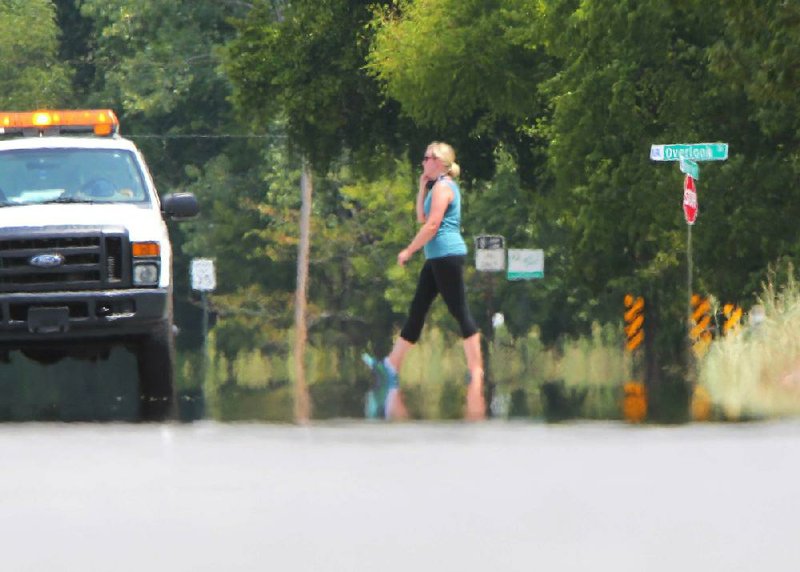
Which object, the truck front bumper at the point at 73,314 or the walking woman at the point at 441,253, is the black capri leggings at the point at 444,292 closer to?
the walking woman at the point at 441,253

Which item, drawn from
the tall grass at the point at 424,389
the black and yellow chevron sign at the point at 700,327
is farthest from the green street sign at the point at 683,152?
the tall grass at the point at 424,389

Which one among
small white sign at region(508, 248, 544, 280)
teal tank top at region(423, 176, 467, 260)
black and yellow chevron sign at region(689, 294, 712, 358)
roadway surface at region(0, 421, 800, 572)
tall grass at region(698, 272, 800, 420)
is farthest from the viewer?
small white sign at region(508, 248, 544, 280)

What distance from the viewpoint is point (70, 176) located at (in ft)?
66.6

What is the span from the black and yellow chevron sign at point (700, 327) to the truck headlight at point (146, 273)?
10.1 metres

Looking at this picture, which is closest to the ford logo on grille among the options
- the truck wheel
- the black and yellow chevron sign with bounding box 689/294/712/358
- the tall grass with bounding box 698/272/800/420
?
the truck wheel

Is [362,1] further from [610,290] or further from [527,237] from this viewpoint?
[527,237]

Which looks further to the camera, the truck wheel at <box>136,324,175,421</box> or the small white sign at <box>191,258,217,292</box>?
the small white sign at <box>191,258,217,292</box>

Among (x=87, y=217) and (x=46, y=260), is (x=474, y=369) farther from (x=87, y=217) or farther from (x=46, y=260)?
(x=46, y=260)

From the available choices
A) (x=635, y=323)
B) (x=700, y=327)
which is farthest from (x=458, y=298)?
(x=635, y=323)

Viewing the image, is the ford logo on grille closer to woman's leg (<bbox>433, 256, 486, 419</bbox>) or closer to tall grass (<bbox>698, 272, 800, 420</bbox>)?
woman's leg (<bbox>433, 256, 486, 419</bbox>)

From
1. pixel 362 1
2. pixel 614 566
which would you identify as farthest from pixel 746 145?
pixel 614 566

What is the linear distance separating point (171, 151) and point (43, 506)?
67254 millimetres

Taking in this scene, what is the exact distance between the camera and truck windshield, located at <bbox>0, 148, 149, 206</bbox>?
19.9 m

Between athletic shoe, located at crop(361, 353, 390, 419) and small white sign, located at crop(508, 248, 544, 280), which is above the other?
small white sign, located at crop(508, 248, 544, 280)
